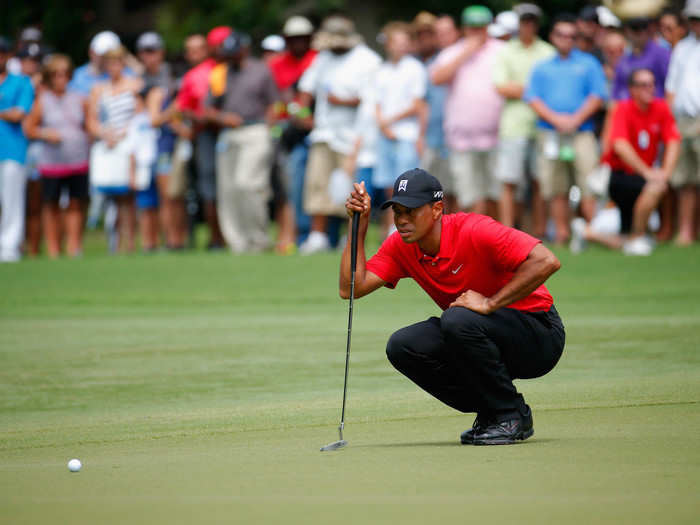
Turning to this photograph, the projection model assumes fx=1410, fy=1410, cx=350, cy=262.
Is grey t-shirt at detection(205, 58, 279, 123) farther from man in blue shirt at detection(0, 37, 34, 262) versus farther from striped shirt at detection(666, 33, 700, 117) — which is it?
striped shirt at detection(666, 33, 700, 117)

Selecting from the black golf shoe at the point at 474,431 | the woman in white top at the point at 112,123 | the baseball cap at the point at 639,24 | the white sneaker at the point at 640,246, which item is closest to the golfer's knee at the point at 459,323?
the black golf shoe at the point at 474,431

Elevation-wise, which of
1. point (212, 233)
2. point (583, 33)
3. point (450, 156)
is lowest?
point (212, 233)

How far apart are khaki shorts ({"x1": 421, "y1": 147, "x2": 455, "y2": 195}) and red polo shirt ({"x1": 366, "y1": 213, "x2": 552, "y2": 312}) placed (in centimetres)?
1067

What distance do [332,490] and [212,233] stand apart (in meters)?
14.0

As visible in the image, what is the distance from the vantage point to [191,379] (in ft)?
29.5

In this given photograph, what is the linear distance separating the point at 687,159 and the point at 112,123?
23.7 ft

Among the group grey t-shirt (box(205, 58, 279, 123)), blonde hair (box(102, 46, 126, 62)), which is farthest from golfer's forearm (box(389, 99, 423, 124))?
blonde hair (box(102, 46, 126, 62))

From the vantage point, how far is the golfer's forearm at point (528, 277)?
6.32m

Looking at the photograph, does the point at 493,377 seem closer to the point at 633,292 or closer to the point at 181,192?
the point at 633,292

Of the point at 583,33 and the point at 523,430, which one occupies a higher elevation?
the point at 583,33

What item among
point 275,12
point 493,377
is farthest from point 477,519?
point 275,12

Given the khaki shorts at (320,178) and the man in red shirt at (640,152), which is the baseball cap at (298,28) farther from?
the man in red shirt at (640,152)

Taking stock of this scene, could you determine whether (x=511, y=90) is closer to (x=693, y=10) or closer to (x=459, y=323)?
(x=693, y=10)

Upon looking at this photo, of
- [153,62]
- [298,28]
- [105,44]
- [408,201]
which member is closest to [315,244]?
[298,28]
